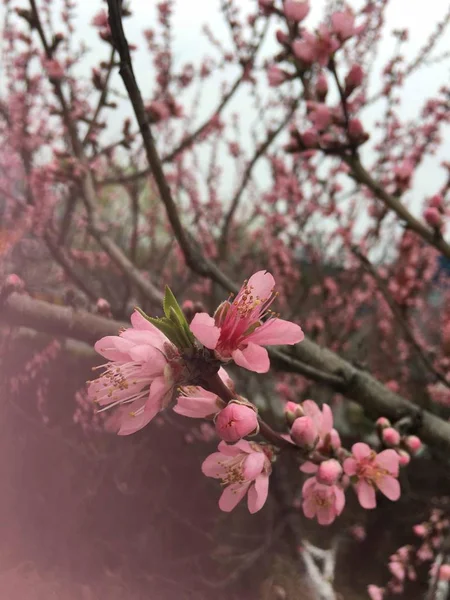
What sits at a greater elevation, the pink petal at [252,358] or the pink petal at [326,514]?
the pink petal at [252,358]

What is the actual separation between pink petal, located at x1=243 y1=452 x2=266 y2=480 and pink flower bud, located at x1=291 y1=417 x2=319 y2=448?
0.04 m

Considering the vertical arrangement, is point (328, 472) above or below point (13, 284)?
below

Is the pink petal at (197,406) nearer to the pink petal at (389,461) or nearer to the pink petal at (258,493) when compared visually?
the pink petal at (258,493)

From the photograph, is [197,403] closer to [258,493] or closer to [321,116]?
[258,493]

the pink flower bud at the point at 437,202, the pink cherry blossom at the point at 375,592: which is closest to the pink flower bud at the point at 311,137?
the pink flower bud at the point at 437,202

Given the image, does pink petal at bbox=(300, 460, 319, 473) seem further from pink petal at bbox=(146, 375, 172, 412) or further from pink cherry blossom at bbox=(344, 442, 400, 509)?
pink petal at bbox=(146, 375, 172, 412)

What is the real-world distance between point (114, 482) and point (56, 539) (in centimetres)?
11

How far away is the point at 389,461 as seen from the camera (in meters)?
0.41

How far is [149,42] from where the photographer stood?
133 centimetres

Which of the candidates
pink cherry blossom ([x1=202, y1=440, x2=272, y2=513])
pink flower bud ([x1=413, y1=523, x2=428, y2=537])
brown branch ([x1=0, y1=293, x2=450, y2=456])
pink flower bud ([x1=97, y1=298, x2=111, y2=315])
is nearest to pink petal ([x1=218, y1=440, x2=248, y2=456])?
pink cherry blossom ([x1=202, y1=440, x2=272, y2=513])

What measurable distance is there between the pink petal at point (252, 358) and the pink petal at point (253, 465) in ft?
0.28

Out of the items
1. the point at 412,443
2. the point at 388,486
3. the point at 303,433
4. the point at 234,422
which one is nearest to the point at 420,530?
the point at 412,443

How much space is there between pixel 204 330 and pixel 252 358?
0.04 meters

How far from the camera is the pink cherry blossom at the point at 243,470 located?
287 millimetres
